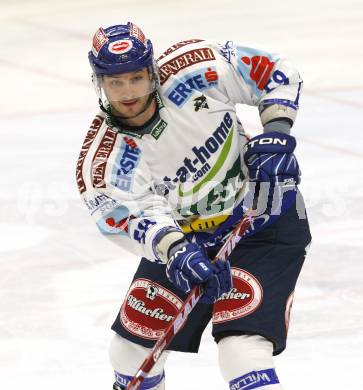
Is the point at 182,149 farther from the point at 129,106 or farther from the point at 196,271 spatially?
the point at 196,271

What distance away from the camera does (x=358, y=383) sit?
3.86 meters

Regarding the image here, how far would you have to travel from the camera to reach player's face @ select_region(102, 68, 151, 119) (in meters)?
3.28

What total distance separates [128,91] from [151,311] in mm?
662

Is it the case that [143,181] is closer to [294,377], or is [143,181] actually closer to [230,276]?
[230,276]

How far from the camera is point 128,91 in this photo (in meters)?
3.28

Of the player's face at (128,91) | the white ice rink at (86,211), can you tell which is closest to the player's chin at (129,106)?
the player's face at (128,91)

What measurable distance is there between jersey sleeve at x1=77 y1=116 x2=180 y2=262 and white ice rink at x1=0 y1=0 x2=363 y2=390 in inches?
32.3

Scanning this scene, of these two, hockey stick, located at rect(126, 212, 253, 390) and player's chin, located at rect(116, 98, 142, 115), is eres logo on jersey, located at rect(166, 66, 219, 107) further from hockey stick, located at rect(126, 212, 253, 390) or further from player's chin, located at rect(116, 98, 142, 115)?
hockey stick, located at rect(126, 212, 253, 390)

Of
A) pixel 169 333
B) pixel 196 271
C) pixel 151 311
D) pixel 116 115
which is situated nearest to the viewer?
pixel 196 271

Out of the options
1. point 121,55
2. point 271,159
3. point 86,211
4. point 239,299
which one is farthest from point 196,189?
point 86,211

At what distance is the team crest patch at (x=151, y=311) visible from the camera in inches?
137

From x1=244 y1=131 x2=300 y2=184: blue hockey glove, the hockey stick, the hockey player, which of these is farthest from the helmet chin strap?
the hockey stick

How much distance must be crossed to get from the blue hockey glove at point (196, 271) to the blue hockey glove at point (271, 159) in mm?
347

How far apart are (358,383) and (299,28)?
Result: 5046mm
